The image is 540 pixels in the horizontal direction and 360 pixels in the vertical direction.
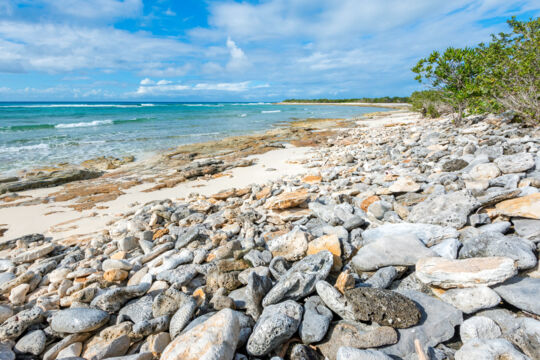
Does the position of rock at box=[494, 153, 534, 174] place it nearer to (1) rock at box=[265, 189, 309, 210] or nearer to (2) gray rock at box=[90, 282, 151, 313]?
(1) rock at box=[265, 189, 309, 210]

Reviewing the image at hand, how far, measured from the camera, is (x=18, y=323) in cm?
273

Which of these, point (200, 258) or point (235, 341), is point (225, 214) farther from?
point (235, 341)

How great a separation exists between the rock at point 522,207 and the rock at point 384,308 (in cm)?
193

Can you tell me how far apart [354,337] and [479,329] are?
92 centimetres

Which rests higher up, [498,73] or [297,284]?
[498,73]

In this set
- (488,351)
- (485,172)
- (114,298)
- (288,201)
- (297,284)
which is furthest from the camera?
(288,201)

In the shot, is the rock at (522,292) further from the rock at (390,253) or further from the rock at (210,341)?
the rock at (210,341)

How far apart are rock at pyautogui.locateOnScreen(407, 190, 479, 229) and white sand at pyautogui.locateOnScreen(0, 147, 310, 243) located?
6031 millimetres

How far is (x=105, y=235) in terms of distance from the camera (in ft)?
17.7

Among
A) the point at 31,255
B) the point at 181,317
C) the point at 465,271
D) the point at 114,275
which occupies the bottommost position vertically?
the point at 31,255

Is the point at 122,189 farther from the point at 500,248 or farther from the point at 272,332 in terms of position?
the point at 500,248

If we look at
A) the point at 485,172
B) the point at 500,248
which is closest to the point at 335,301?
the point at 500,248

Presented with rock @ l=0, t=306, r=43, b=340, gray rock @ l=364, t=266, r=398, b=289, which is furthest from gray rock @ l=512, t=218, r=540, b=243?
rock @ l=0, t=306, r=43, b=340

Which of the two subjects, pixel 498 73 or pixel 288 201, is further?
pixel 498 73
